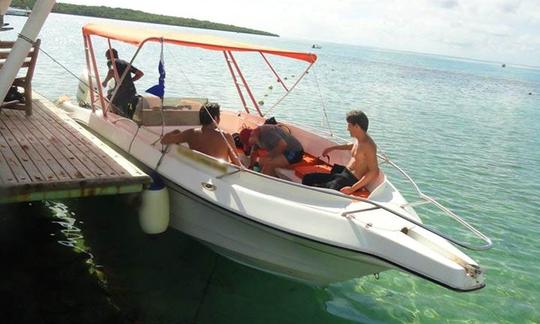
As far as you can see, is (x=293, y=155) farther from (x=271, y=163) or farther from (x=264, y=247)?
(x=264, y=247)

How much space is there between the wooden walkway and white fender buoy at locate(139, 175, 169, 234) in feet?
0.96

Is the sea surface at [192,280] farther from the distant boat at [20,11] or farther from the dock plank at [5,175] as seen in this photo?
the distant boat at [20,11]

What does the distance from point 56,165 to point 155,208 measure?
1.09 meters

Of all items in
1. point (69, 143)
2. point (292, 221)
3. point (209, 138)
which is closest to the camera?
point (292, 221)

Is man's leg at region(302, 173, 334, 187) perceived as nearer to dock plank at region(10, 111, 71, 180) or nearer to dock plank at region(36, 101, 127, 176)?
dock plank at region(36, 101, 127, 176)

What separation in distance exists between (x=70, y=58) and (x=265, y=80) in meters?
11.1

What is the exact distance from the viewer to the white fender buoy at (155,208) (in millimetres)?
5137

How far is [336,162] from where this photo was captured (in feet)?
20.6

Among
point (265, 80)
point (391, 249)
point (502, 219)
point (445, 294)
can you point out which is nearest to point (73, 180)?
point (391, 249)

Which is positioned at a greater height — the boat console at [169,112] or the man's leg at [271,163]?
the boat console at [169,112]

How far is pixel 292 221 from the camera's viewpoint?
438cm

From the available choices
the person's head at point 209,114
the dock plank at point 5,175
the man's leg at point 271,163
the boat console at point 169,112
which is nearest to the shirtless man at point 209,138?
the person's head at point 209,114

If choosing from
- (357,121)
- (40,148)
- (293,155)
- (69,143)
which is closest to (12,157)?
(40,148)

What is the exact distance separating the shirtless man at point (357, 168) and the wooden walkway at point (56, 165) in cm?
193
